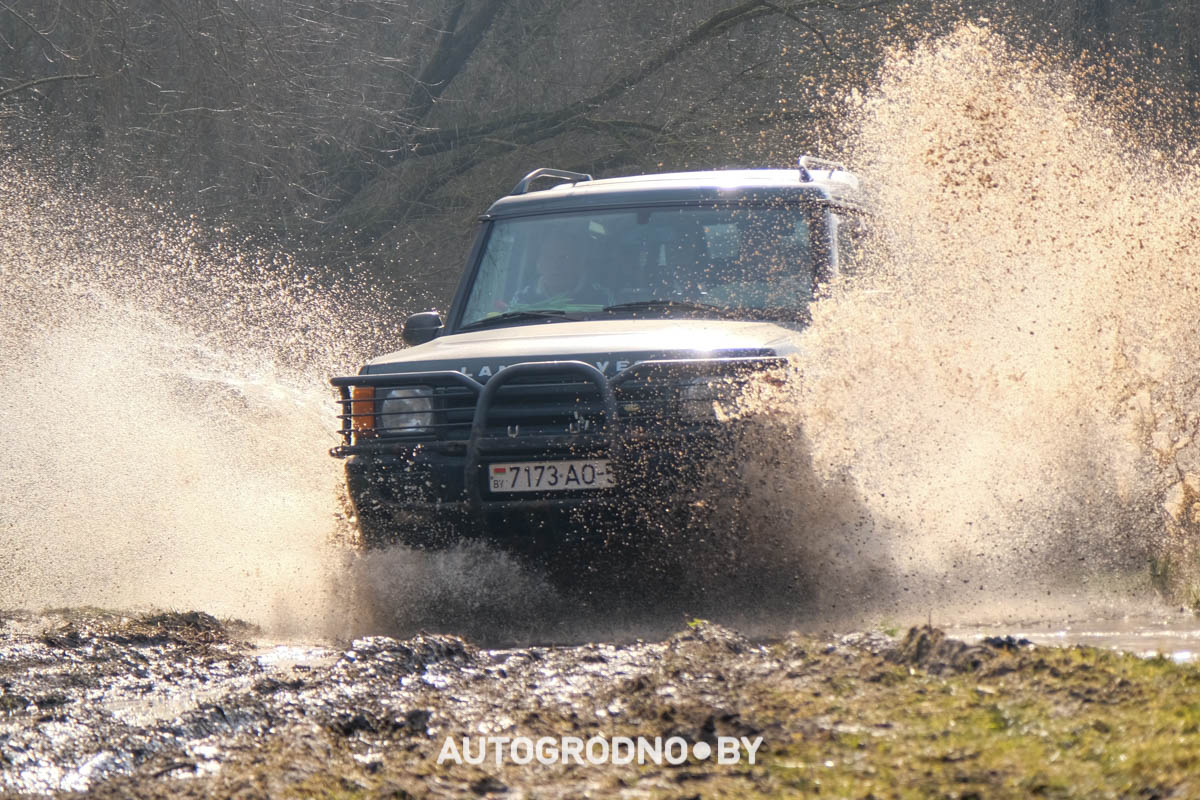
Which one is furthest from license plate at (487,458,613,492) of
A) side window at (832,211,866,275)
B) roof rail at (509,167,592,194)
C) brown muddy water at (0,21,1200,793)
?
roof rail at (509,167,592,194)

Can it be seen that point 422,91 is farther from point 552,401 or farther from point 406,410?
point 552,401

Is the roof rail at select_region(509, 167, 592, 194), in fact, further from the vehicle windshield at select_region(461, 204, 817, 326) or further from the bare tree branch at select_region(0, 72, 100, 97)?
the bare tree branch at select_region(0, 72, 100, 97)

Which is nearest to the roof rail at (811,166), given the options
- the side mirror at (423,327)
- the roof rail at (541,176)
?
the roof rail at (541,176)

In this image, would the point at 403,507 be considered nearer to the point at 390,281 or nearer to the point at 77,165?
the point at 77,165

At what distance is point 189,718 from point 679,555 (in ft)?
7.35

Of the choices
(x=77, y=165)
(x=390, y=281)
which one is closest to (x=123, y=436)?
(x=77, y=165)

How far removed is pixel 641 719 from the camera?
→ 12.7 feet

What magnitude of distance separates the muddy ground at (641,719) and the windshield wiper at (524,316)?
7.24 feet

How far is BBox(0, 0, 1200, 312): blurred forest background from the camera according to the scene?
1855 cm

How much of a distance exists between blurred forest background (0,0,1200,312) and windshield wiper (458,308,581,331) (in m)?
11.5

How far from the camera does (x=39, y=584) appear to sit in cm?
802

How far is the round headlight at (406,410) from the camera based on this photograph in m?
6.55

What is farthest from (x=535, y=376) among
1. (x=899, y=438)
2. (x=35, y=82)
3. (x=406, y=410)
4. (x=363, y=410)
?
(x=35, y=82)

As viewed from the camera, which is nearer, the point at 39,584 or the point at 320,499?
the point at 39,584
